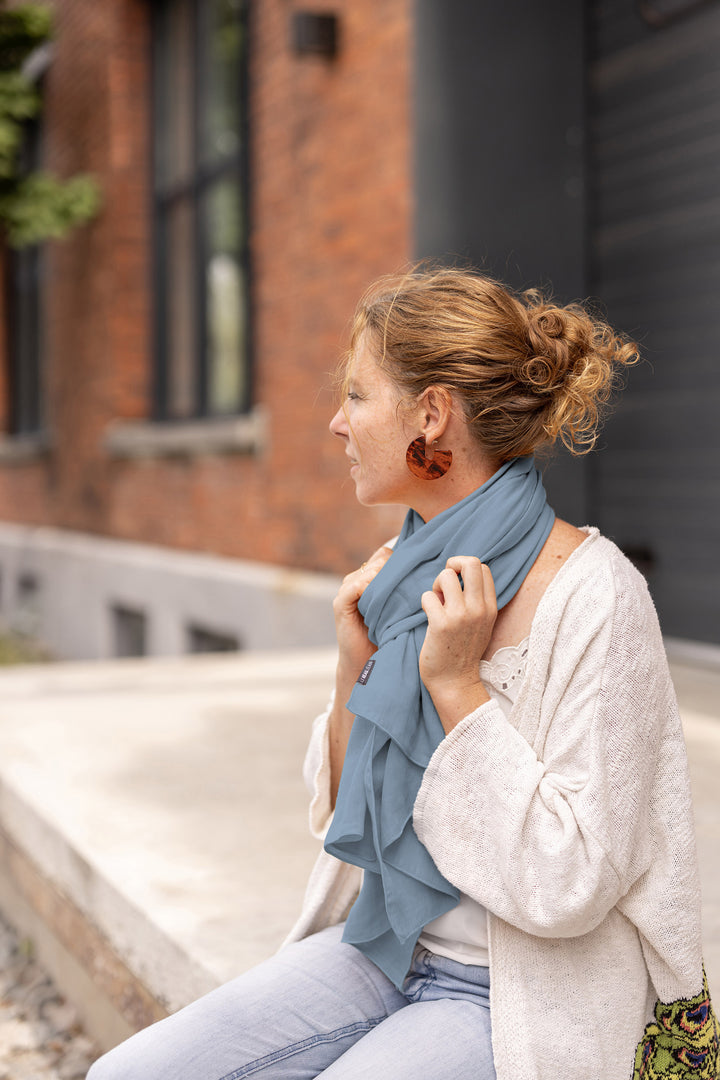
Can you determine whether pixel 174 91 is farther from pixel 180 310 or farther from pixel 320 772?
pixel 320 772

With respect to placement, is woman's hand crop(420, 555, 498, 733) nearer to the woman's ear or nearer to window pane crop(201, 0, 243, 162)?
the woman's ear

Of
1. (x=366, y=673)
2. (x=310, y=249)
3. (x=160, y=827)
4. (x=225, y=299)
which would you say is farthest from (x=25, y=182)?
(x=366, y=673)

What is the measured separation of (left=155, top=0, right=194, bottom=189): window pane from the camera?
906cm

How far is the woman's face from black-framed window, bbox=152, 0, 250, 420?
633 cm

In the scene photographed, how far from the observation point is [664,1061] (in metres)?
1.58

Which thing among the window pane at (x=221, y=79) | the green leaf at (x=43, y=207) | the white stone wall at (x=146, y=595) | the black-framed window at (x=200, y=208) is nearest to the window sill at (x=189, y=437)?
the black-framed window at (x=200, y=208)

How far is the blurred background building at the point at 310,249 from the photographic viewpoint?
5.61 m

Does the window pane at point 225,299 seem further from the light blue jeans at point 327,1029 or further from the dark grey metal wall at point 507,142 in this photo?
the light blue jeans at point 327,1029

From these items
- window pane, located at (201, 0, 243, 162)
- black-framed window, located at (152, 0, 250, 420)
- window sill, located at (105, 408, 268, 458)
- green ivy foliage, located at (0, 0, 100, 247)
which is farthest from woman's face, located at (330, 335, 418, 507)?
green ivy foliage, located at (0, 0, 100, 247)

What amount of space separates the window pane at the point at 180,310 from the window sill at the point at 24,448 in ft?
8.87

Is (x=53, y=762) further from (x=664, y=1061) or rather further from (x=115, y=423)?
(x=115, y=423)

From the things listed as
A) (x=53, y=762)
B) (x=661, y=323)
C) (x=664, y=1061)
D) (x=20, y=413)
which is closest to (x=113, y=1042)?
(x=53, y=762)

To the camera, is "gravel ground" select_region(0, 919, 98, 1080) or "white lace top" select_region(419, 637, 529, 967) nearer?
"white lace top" select_region(419, 637, 529, 967)

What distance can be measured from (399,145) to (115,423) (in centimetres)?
463
